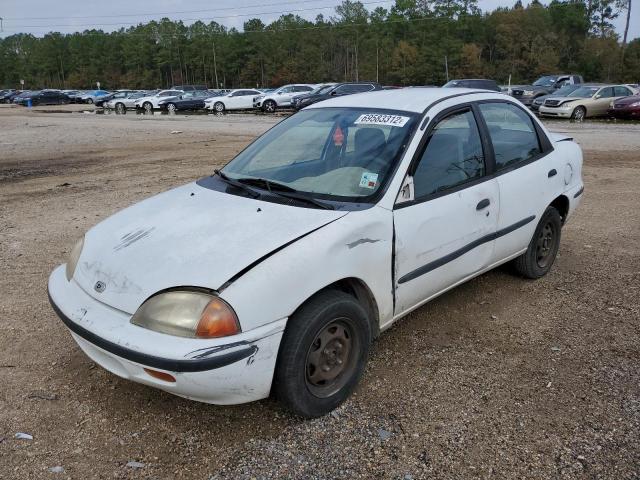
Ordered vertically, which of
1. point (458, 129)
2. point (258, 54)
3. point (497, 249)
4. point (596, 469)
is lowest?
point (596, 469)

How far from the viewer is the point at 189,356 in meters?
2.39

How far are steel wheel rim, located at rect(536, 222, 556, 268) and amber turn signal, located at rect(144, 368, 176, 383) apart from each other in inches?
132

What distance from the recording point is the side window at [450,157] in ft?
11.1

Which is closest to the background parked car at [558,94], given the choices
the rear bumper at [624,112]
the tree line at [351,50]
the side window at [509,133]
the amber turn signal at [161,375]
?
the rear bumper at [624,112]

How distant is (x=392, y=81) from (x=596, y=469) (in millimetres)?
102765

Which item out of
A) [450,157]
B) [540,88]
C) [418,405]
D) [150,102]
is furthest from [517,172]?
[150,102]

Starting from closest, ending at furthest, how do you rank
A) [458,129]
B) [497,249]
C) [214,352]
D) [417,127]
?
[214,352]
[417,127]
[458,129]
[497,249]

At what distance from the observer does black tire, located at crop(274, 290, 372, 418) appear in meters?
2.63

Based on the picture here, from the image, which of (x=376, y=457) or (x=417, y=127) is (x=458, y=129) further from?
(x=376, y=457)

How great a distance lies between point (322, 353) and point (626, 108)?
78.5 ft

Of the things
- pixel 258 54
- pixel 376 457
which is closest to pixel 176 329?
pixel 376 457

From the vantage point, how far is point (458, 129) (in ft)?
12.2

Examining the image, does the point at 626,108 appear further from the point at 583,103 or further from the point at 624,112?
the point at 583,103

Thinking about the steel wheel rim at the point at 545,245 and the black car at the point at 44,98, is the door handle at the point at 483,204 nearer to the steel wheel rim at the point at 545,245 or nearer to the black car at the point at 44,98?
the steel wheel rim at the point at 545,245
